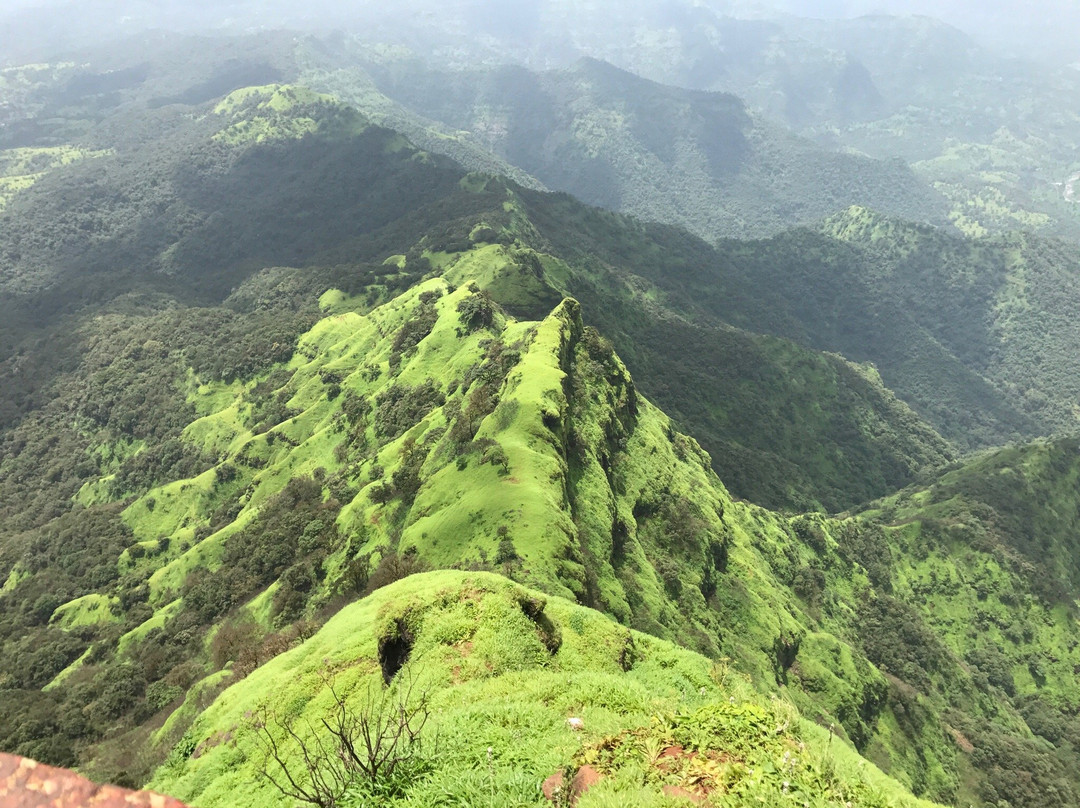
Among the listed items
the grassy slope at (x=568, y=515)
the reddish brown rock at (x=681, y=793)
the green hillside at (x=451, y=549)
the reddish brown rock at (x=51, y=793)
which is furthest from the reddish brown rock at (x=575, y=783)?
the grassy slope at (x=568, y=515)

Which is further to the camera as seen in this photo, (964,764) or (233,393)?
(233,393)

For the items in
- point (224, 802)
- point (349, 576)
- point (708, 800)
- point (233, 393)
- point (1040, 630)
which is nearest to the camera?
point (708, 800)

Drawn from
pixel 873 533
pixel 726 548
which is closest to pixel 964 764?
pixel 726 548

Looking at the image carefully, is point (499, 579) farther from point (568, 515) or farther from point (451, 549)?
point (568, 515)

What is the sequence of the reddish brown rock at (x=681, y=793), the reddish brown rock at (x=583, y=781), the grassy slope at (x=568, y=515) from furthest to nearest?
the grassy slope at (x=568, y=515), the reddish brown rock at (x=583, y=781), the reddish brown rock at (x=681, y=793)

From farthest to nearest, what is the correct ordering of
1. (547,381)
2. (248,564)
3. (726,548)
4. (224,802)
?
(248,564) < (726,548) < (547,381) < (224,802)

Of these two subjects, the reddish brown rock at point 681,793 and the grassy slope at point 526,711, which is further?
the grassy slope at point 526,711

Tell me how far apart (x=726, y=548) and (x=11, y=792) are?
84.5 meters

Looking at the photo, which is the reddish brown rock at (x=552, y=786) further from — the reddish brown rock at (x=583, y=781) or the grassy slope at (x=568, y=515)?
the grassy slope at (x=568, y=515)

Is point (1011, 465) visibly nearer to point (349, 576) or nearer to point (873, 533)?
point (873, 533)

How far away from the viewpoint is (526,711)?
18.8 m

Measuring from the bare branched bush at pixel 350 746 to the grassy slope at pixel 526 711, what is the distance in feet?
1.27

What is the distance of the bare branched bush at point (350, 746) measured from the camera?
12.5 meters

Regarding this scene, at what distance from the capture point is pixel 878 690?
273 ft
